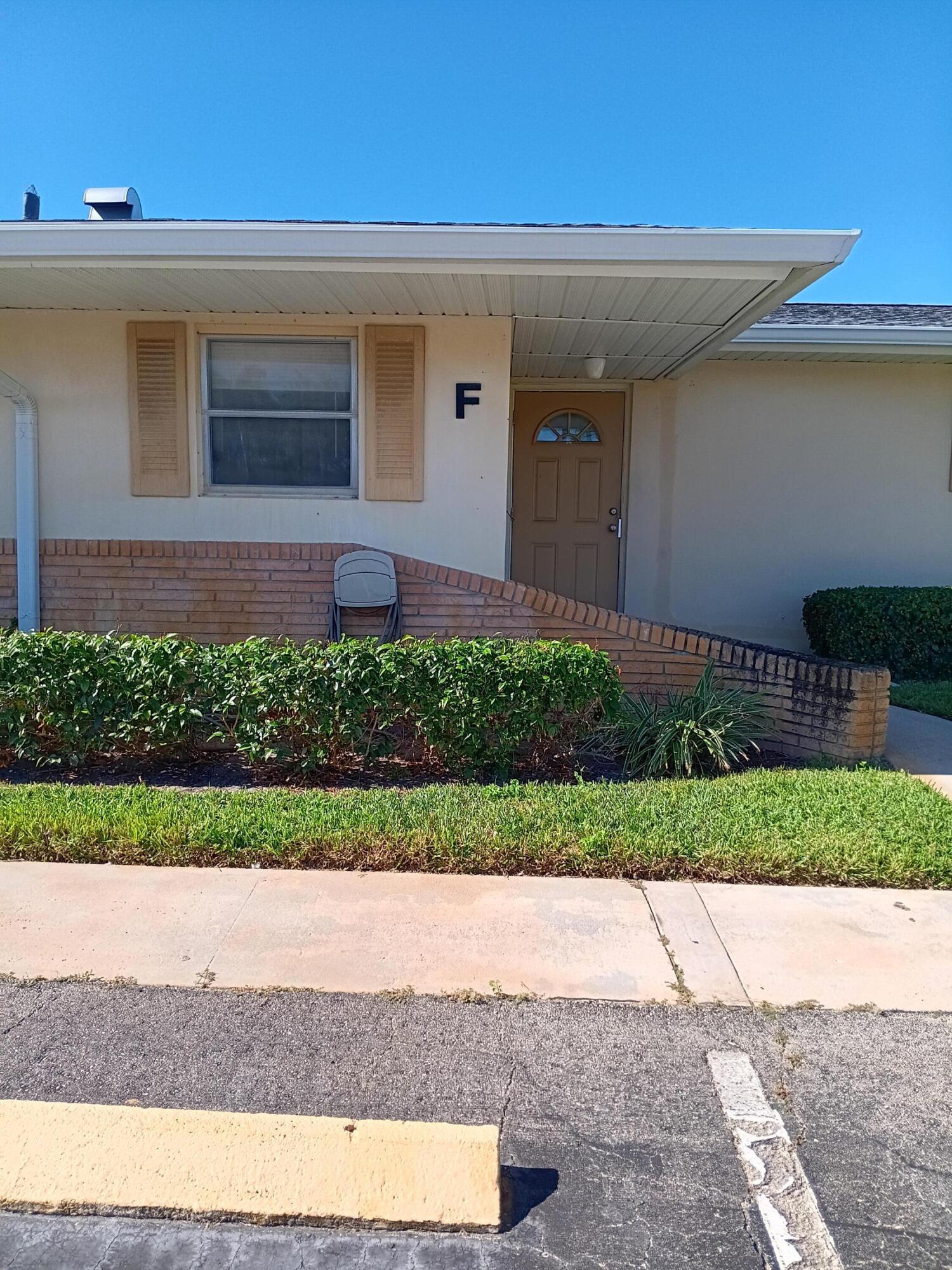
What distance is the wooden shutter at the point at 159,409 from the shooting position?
742cm

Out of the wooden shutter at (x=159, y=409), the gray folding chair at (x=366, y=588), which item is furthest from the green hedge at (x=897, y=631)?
the wooden shutter at (x=159, y=409)

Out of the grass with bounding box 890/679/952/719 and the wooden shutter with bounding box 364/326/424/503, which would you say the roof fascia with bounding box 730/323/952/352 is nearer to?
the grass with bounding box 890/679/952/719

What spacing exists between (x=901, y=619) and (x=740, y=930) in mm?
6163

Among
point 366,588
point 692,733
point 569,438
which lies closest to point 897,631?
point 569,438

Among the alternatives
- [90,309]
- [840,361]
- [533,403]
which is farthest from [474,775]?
[840,361]

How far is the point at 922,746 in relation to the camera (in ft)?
21.2

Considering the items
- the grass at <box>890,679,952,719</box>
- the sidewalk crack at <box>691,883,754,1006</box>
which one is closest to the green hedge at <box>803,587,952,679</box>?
the grass at <box>890,679,952,719</box>

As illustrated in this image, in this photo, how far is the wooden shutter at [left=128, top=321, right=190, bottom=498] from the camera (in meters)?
7.42

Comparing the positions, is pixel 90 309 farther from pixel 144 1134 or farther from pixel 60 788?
pixel 144 1134

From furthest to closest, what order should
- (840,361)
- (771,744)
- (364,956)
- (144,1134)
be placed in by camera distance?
1. (840,361)
2. (771,744)
3. (364,956)
4. (144,1134)

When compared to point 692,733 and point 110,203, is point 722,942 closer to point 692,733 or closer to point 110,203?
point 692,733

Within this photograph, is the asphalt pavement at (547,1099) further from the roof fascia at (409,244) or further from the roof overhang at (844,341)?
the roof overhang at (844,341)

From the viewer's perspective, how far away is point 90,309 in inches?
291

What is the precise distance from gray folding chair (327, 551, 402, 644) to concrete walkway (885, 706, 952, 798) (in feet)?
12.2
